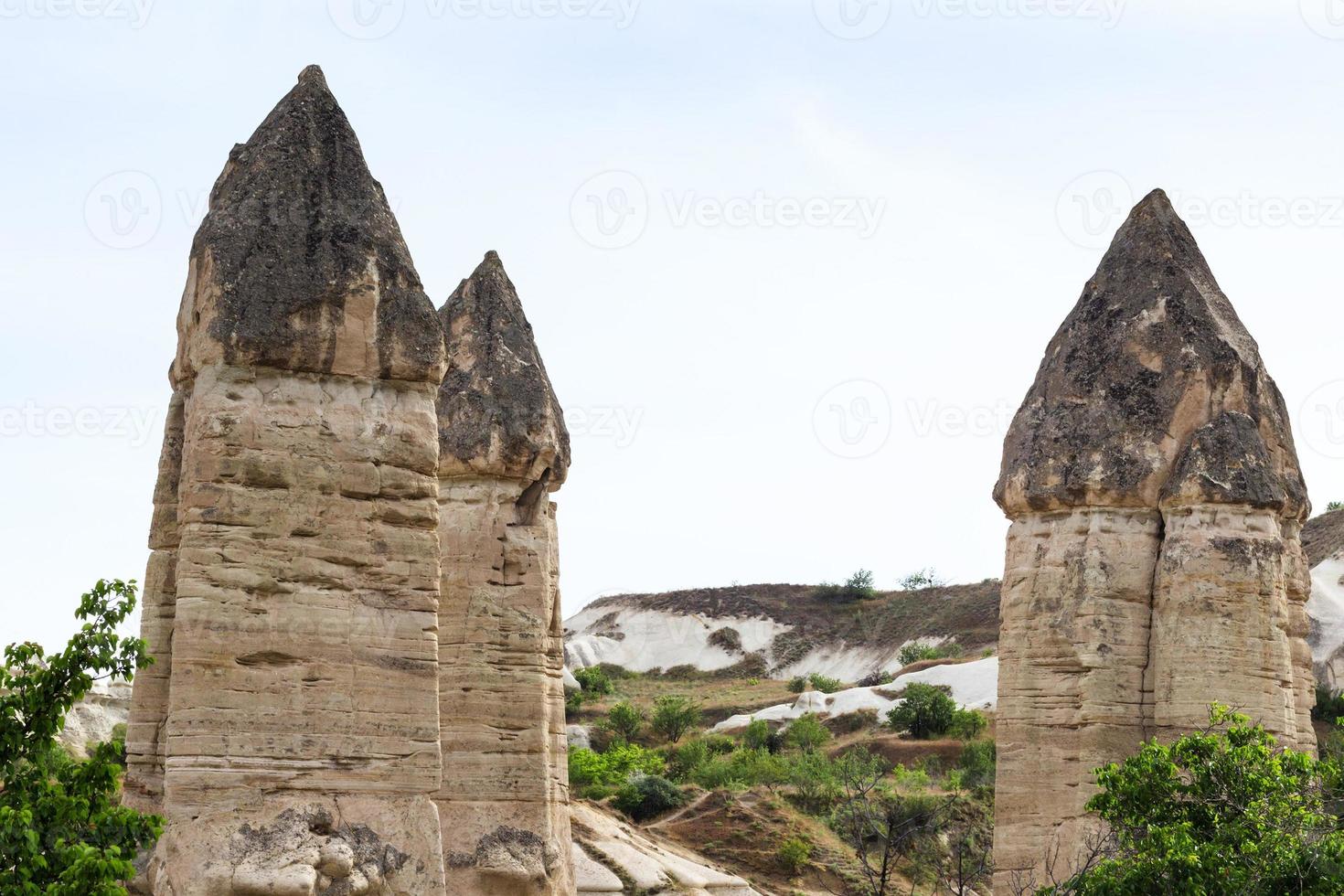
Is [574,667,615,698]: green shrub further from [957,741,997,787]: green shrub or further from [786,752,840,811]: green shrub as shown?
[786,752,840,811]: green shrub

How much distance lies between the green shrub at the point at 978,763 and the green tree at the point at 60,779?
2429 cm

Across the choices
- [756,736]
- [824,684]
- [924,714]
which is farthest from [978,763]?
[824,684]

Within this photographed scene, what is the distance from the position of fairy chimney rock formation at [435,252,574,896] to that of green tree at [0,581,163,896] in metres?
4.61

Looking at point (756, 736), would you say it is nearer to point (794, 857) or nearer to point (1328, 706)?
point (1328, 706)

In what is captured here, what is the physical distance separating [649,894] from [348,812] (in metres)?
12.7

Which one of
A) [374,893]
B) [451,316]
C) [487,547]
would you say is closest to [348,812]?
[374,893]

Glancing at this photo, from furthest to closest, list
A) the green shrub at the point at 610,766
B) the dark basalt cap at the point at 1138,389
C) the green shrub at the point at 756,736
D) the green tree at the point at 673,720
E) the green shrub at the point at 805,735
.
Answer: the green tree at the point at 673,720, the green shrub at the point at 756,736, the green shrub at the point at 805,735, the green shrub at the point at 610,766, the dark basalt cap at the point at 1138,389

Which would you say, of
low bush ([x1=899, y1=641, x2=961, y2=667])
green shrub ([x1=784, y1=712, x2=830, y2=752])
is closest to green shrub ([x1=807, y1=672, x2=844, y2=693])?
low bush ([x1=899, y1=641, x2=961, y2=667])

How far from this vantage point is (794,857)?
2622 cm

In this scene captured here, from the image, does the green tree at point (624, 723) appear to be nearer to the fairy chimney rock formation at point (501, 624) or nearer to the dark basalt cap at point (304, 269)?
the fairy chimney rock formation at point (501, 624)

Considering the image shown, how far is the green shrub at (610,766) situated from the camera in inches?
1182

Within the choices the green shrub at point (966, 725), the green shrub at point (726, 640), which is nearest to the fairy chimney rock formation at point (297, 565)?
the green shrub at point (966, 725)

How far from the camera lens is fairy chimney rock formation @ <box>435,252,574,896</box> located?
13586 millimetres

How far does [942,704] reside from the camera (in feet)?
125
